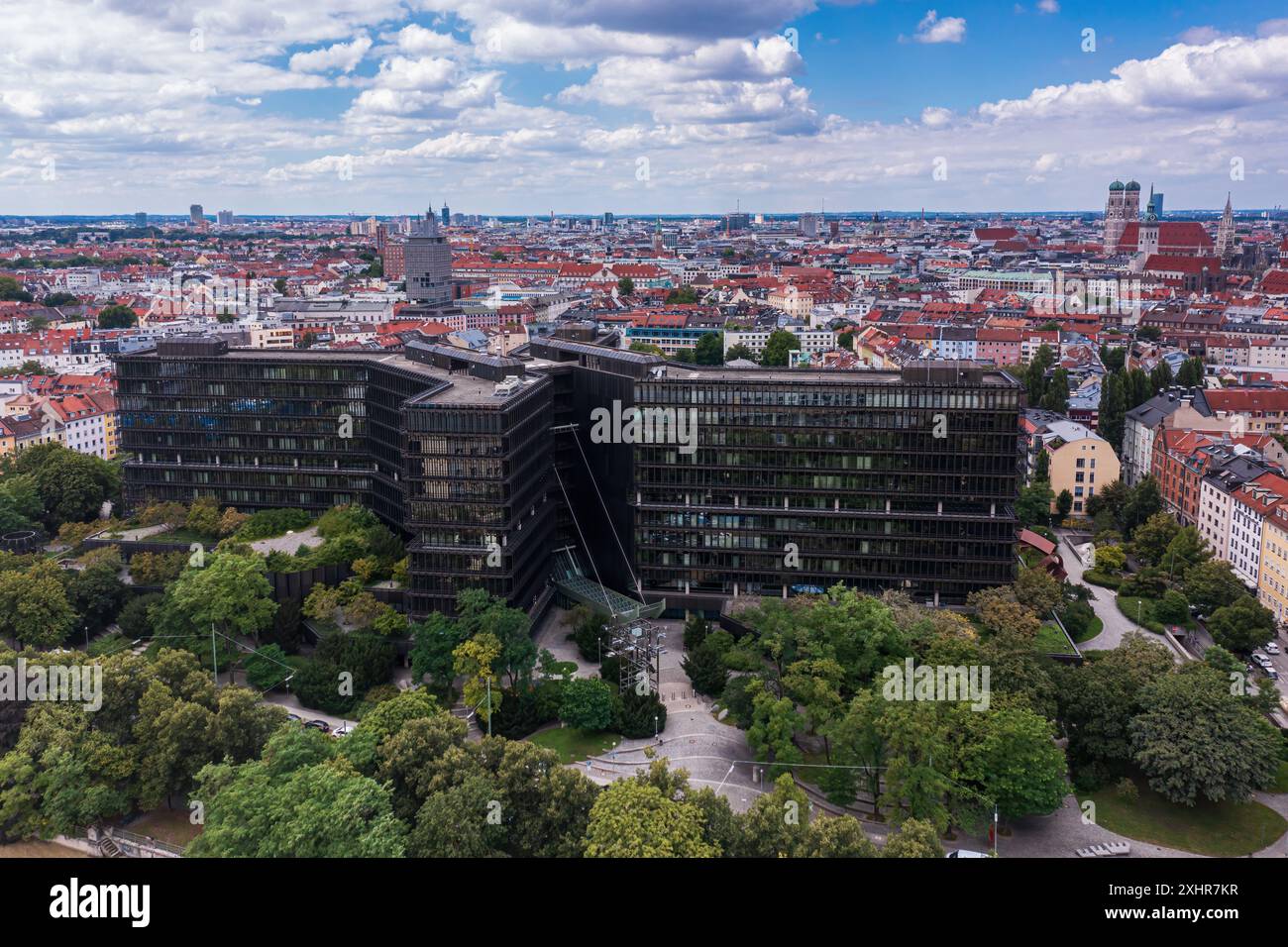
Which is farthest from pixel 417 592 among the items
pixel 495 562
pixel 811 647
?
pixel 811 647

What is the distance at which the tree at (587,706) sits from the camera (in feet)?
185

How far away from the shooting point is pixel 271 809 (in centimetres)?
4144

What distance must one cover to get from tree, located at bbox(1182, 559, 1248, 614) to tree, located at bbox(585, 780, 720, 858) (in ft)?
158

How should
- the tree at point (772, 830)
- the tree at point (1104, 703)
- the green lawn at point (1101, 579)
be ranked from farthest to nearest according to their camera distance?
the green lawn at point (1101, 579) < the tree at point (1104, 703) < the tree at point (772, 830)

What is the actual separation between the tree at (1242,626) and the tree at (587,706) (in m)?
39.6

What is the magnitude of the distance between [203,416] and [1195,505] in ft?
286

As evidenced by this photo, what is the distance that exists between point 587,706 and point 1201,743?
3089 centimetres

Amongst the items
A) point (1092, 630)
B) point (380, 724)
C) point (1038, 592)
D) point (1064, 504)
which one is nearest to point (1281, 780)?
point (1038, 592)

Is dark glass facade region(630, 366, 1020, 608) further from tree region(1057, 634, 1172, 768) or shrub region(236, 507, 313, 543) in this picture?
shrub region(236, 507, 313, 543)

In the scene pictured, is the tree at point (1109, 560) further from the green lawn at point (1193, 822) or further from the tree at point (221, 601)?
the tree at point (221, 601)

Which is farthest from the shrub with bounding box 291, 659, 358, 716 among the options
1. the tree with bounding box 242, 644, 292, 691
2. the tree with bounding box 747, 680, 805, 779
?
the tree with bounding box 747, 680, 805, 779

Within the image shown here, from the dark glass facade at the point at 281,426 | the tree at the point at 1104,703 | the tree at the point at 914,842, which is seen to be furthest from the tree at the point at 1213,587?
the dark glass facade at the point at 281,426

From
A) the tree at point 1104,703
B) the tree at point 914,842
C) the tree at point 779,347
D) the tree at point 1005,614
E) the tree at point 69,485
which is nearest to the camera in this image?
the tree at point 914,842
